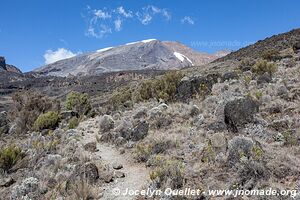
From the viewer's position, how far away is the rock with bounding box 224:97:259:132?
389 inches

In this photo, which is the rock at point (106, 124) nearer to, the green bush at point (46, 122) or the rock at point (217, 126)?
the green bush at point (46, 122)

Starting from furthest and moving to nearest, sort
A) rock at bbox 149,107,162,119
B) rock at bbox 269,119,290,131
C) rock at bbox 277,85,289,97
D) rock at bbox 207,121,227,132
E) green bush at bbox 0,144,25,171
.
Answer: rock at bbox 149,107,162,119 < rock at bbox 277,85,289,97 < green bush at bbox 0,144,25,171 < rock at bbox 207,121,227,132 < rock at bbox 269,119,290,131

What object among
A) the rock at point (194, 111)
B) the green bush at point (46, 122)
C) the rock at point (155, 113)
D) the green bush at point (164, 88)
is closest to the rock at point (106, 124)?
the rock at point (155, 113)

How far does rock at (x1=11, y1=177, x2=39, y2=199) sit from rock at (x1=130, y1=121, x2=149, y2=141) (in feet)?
13.5

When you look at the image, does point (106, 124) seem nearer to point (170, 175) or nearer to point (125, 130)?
point (125, 130)

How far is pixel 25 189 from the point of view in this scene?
8.46m

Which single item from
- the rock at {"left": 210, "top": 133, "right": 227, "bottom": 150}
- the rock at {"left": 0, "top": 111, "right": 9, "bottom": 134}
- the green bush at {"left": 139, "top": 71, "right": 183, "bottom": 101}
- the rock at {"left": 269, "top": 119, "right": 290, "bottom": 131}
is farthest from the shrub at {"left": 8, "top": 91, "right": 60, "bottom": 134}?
the rock at {"left": 269, "top": 119, "right": 290, "bottom": 131}

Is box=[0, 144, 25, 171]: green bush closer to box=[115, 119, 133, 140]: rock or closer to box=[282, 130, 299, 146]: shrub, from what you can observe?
box=[115, 119, 133, 140]: rock

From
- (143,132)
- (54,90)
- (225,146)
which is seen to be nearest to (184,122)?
(143,132)

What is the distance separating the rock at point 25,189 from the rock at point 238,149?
4.63 metres

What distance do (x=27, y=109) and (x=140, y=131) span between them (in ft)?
48.3

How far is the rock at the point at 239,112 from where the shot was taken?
9.88 meters

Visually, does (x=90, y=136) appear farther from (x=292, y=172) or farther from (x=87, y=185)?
(x=292, y=172)

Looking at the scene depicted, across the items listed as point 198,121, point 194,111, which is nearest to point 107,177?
point 198,121
